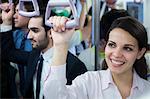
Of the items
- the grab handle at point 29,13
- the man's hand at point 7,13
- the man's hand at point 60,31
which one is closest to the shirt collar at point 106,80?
the man's hand at point 60,31

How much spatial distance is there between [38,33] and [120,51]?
432mm

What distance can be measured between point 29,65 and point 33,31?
0.58 feet

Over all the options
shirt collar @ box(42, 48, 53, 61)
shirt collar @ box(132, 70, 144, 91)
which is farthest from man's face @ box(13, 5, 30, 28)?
shirt collar @ box(132, 70, 144, 91)

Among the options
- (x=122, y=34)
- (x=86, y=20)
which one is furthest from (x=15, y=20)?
(x=122, y=34)

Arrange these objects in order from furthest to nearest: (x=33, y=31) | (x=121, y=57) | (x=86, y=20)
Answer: (x=86, y=20) < (x=33, y=31) < (x=121, y=57)

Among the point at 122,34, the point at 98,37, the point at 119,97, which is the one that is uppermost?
the point at 122,34

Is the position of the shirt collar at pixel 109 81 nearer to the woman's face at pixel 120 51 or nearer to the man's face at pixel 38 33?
the woman's face at pixel 120 51

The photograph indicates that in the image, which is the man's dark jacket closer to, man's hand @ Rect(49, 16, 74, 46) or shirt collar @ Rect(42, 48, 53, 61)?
shirt collar @ Rect(42, 48, 53, 61)

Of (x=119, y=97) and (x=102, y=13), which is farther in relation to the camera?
(x=102, y=13)

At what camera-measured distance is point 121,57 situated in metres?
1.08

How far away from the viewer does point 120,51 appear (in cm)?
109

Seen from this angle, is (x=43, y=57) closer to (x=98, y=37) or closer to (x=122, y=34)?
(x=98, y=37)

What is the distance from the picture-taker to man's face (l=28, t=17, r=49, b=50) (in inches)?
52.4

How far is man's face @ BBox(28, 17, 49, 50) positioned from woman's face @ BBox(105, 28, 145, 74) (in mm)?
356
